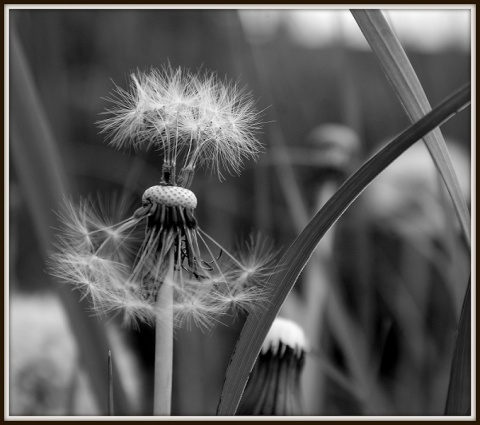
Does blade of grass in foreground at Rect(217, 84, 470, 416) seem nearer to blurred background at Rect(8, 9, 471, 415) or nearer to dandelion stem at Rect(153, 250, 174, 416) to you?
dandelion stem at Rect(153, 250, 174, 416)

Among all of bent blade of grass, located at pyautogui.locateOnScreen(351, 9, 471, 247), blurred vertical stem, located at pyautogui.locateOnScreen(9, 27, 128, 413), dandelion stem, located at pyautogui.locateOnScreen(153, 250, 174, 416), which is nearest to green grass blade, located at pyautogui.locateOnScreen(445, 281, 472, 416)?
bent blade of grass, located at pyautogui.locateOnScreen(351, 9, 471, 247)

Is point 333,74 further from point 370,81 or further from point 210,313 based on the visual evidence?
point 210,313

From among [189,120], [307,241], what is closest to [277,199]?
[189,120]

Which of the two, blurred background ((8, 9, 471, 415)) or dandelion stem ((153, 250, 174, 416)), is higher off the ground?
blurred background ((8, 9, 471, 415))

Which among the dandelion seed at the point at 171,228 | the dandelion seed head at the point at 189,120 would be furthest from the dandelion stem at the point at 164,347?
the dandelion seed head at the point at 189,120

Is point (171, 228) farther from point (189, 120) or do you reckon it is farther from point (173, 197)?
point (189, 120)

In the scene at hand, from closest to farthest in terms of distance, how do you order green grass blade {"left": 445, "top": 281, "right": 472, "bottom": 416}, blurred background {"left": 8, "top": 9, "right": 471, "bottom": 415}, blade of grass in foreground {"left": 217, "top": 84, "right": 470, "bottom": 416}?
blade of grass in foreground {"left": 217, "top": 84, "right": 470, "bottom": 416} → green grass blade {"left": 445, "top": 281, "right": 472, "bottom": 416} → blurred background {"left": 8, "top": 9, "right": 471, "bottom": 415}

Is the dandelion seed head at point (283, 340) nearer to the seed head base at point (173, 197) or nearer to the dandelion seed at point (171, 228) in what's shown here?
the dandelion seed at point (171, 228)

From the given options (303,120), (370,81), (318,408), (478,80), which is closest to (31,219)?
(478,80)
